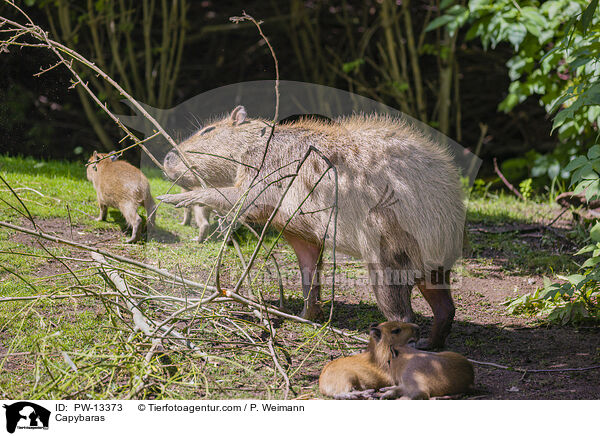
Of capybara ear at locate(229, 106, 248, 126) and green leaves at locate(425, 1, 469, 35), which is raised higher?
green leaves at locate(425, 1, 469, 35)

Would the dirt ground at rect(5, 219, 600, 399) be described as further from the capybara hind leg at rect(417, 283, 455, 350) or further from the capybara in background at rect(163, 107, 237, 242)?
the capybara in background at rect(163, 107, 237, 242)

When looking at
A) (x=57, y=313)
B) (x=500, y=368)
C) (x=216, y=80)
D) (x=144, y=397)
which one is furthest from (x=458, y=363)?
(x=216, y=80)

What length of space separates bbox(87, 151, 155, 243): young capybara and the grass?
110 mm

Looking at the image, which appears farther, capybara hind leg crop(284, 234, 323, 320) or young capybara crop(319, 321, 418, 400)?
capybara hind leg crop(284, 234, 323, 320)

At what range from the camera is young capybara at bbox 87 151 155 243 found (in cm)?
482

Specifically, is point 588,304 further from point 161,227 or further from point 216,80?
point 216,80

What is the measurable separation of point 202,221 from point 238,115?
1.28 metres

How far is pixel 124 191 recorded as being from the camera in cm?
486

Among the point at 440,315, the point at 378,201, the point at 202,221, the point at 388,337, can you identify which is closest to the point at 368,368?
the point at 388,337

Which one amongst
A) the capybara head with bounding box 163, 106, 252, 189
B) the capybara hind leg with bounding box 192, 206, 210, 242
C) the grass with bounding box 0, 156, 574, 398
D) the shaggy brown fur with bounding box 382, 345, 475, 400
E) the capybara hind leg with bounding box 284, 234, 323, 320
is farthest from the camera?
the capybara hind leg with bounding box 192, 206, 210, 242

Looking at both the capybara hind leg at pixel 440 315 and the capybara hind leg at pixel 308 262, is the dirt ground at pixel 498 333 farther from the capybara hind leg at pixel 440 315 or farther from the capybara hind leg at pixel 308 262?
the capybara hind leg at pixel 308 262

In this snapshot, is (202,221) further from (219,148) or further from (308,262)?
(308,262)

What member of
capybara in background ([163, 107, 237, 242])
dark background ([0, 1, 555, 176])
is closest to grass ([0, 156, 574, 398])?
capybara in background ([163, 107, 237, 242])
